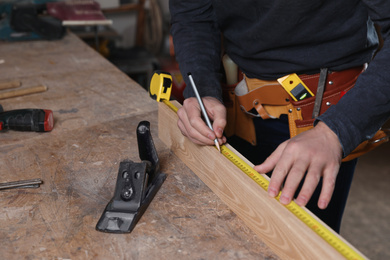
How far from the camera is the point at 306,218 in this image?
0.91 metres

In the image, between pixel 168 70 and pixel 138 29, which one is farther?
pixel 138 29

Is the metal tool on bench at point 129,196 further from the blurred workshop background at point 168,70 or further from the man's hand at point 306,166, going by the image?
the blurred workshop background at point 168,70

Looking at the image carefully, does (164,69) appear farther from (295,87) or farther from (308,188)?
(308,188)

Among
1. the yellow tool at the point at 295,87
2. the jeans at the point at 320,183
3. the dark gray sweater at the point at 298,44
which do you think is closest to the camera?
the dark gray sweater at the point at 298,44

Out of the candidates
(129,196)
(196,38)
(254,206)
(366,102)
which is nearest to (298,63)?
(366,102)

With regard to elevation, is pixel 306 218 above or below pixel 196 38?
below

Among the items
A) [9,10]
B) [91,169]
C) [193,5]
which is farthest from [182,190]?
[9,10]

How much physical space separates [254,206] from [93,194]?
481 millimetres

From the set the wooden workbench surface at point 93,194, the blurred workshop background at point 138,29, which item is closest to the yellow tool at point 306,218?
the wooden workbench surface at point 93,194

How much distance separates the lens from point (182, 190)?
120 cm

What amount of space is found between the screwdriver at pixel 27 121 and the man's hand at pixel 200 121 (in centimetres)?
55

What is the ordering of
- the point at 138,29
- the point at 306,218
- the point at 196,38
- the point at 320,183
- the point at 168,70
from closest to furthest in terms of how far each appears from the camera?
the point at 306,218, the point at 320,183, the point at 196,38, the point at 168,70, the point at 138,29

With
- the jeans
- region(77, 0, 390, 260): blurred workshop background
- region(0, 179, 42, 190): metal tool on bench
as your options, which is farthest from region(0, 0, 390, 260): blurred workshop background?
region(0, 179, 42, 190): metal tool on bench

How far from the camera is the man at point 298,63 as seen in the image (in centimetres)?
98
